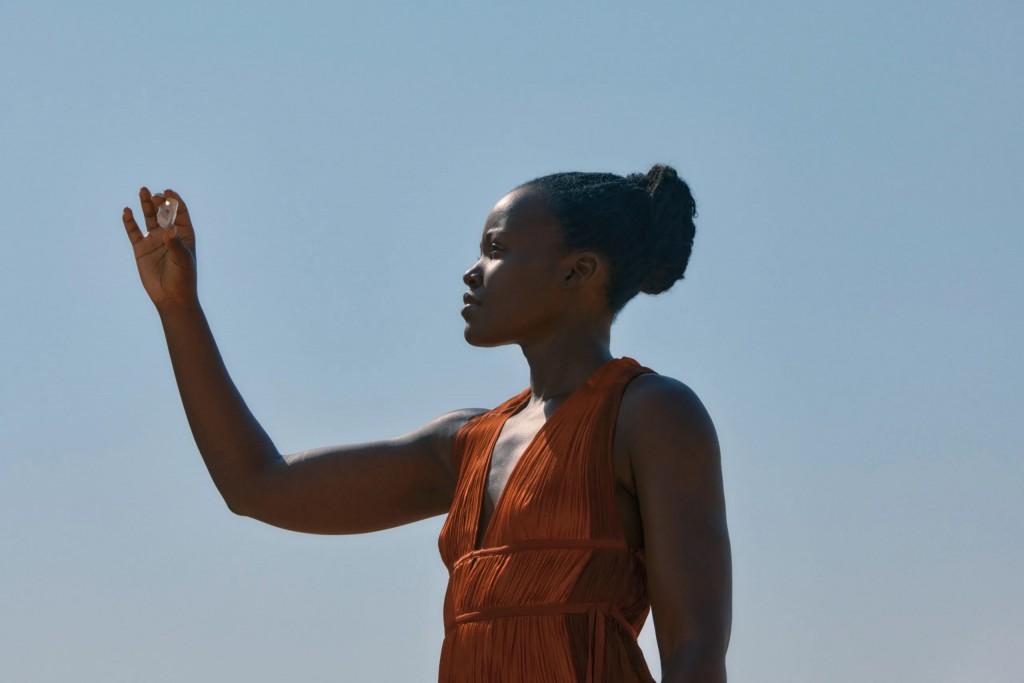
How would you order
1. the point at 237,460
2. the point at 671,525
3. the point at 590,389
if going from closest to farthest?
the point at 671,525
the point at 590,389
the point at 237,460

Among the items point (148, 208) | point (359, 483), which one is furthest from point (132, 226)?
point (359, 483)

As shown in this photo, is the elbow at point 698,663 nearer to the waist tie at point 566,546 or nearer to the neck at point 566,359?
Answer: the waist tie at point 566,546

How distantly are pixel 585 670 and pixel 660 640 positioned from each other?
0.25 m

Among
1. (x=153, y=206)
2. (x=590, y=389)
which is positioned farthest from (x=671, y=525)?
(x=153, y=206)

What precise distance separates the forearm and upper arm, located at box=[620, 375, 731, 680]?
5.07 feet

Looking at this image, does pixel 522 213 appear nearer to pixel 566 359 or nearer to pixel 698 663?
pixel 566 359

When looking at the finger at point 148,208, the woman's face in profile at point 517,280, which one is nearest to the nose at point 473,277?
the woman's face in profile at point 517,280

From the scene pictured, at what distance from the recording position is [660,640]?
5008mm

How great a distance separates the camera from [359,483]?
6.00 m

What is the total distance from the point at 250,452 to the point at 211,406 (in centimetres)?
23

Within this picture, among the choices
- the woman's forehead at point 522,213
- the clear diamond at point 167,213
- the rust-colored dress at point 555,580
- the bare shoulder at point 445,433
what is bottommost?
the rust-colored dress at point 555,580

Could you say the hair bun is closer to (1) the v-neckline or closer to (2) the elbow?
(1) the v-neckline

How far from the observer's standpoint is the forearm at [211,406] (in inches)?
233

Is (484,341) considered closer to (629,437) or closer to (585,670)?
(629,437)
